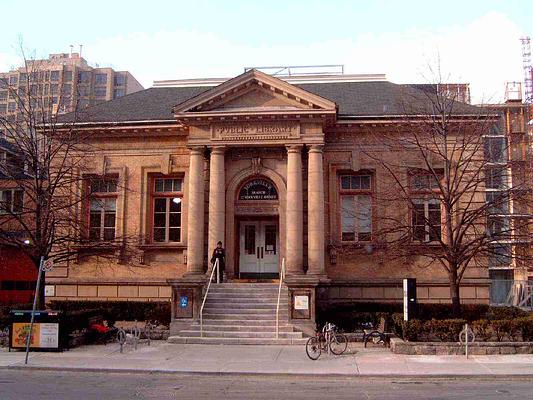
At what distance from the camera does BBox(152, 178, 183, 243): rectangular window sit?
27.5m

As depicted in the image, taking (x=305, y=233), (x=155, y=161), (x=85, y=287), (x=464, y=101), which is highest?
A: (x=464, y=101)

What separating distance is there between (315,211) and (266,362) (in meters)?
9.72

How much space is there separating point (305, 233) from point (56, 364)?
12566 mm

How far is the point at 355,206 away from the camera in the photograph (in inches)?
1052

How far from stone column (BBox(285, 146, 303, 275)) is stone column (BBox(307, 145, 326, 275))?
0.40 m

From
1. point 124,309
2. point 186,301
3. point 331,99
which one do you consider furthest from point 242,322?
point 331,99

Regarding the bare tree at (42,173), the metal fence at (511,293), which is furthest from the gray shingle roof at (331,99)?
the metal fence at (511,293)

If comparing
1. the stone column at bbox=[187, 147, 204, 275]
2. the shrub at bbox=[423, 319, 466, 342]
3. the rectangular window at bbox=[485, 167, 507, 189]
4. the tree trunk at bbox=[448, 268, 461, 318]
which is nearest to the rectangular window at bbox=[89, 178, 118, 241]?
the stone column at bbox=[187, 147, 204, 275]

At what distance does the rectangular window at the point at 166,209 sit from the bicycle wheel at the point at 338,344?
11681mm

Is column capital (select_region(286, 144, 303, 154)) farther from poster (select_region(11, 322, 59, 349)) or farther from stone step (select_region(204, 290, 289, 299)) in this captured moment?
poster (select_region(11, 322, 59, 349))

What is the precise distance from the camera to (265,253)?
27.2 meters

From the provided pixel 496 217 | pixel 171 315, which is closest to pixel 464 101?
pixel 496 217

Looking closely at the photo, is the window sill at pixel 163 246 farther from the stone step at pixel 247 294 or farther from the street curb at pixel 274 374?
the street curb at pixel 274 374

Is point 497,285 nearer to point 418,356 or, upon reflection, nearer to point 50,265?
point 418,356
